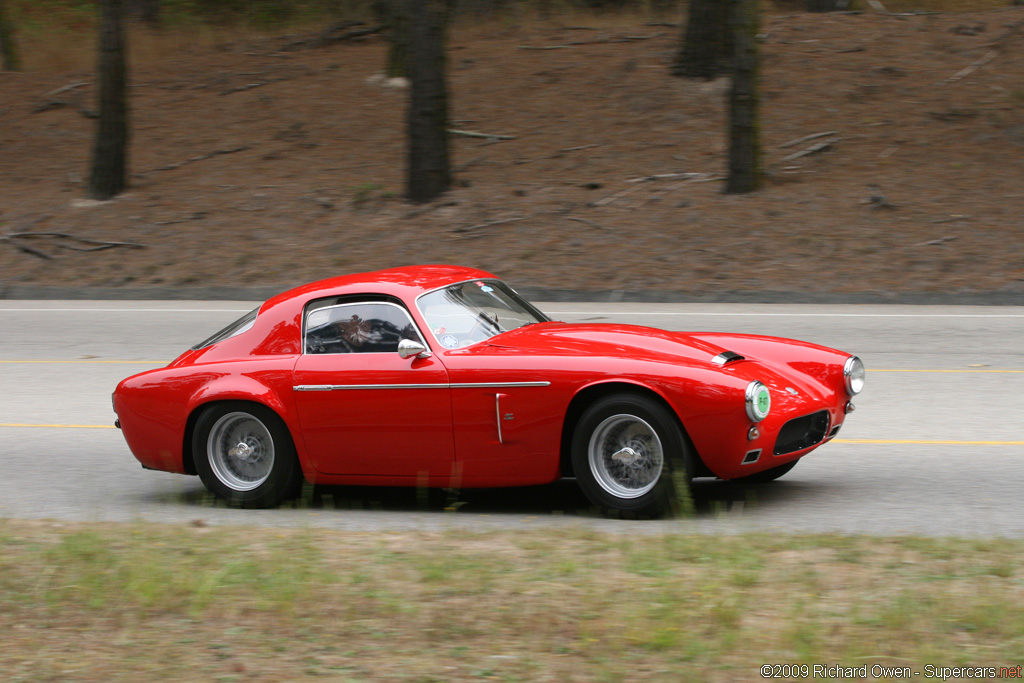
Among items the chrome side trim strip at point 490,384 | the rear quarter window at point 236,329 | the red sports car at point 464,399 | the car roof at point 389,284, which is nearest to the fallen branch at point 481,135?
the red sports car at point 464,399

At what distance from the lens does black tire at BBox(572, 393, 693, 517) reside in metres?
5.61

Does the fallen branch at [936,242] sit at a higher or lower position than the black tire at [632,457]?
higher

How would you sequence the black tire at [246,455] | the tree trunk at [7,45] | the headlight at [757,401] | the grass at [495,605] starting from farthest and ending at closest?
the tree trunk at [7,45] → the black tire at [246,455] → the headlight at [757,401] → the grass at [495,605]

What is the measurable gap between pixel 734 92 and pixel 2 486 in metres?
13.9

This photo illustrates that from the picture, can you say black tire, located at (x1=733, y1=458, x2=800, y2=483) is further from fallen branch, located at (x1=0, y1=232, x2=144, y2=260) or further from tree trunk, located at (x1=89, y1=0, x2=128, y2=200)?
tree trunk, located at (x1=89, y1=0, x2=128, y2=200)

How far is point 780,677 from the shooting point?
3.49 metres

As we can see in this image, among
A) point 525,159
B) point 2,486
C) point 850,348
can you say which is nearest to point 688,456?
point 2,486

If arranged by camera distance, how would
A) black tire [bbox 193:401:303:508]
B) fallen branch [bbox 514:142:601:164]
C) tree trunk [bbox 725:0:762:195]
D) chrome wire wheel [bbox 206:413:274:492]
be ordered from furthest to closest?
fallen branch [bbox 514:142:601:164] < tree trunk [bbox 725:0:762:195] < chrome wire wheel [bbox 206:413:274:492] < black tire [bbox 193:401:303:508]

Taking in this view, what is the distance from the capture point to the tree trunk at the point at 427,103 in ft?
63.9

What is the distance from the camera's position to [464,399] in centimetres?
596

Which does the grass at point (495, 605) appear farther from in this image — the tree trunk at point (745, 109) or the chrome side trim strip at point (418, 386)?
the tree trunk at point (745, 109)

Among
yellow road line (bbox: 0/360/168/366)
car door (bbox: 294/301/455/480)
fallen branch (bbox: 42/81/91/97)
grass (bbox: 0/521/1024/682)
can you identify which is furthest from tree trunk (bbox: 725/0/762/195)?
fallen branch (bbox: 42/81/91/97)

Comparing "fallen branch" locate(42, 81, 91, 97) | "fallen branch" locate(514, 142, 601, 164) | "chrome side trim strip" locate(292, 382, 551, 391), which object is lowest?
"chrome side trim strip" locate(292, 382, 551, 391)

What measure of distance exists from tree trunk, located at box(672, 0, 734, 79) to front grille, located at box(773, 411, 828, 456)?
61.5 ft
